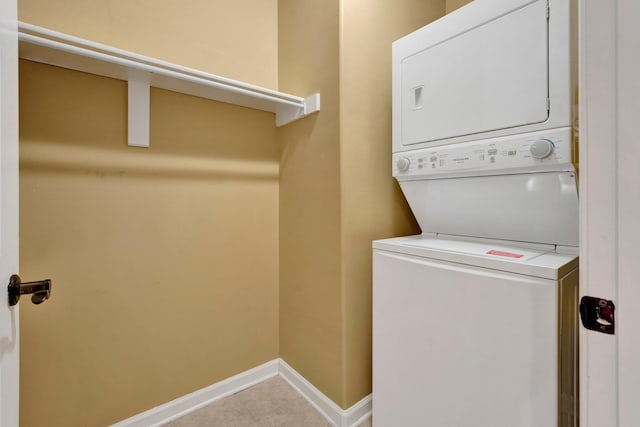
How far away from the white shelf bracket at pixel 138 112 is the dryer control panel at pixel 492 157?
125 centimetres

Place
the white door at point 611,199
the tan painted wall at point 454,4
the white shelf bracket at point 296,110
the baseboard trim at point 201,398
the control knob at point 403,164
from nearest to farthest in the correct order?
the white door at point 611,199
the control knob at point 403,164
the baseboard trim at point 201,398
the white shelf bracket at point 296,110
the tan painted wall at point 454,4

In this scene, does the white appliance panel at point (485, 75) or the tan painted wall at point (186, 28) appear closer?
the white appliance panel at point (485, 75)

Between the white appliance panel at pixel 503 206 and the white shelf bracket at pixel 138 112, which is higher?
the white shelf bracket at pixel 138 112

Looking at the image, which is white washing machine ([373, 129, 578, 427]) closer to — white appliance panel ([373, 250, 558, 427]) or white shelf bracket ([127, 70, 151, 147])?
white appliance panel ([373, 250, 558, 427])

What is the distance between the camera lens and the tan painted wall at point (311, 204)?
57.9 inches

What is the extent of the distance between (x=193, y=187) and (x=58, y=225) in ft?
1.94

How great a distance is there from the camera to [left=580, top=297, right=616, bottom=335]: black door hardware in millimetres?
590

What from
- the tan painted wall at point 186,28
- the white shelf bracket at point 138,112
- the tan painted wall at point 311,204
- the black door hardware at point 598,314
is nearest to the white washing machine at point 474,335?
the black door hardware at point 598,314

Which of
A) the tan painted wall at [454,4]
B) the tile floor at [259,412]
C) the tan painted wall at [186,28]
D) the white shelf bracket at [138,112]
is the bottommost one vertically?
the tile floor at [259,412]

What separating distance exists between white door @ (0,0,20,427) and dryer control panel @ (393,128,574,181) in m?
1.31

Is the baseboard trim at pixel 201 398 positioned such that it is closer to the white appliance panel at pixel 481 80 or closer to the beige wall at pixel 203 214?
the beige wall at pixel 203 214

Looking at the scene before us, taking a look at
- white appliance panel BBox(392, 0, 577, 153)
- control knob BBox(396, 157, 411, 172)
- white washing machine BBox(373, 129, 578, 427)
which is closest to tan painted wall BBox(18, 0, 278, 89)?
white appliance panel BBox(392, 0, 577, 153)

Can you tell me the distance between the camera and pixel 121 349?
4.54 feet

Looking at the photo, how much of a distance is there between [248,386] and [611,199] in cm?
192
